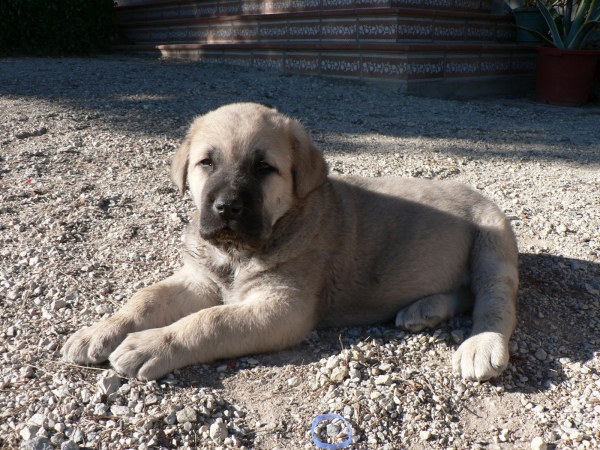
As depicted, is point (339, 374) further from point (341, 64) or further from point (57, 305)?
point (341, 64)

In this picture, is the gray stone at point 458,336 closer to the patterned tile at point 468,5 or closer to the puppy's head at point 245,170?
the puppy's head at point 245,170

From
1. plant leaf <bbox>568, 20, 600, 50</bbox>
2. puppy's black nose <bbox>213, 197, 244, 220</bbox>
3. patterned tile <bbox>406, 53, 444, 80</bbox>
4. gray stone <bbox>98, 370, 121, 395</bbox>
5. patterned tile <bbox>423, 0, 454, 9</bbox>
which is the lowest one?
A: gray stone <bbox>98, 370, 121, 395</bbox>

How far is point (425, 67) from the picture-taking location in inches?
362

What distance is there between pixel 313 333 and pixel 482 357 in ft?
3.03

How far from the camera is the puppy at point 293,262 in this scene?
9.10ft

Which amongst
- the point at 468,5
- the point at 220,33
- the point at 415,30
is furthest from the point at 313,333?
the point at 220,33

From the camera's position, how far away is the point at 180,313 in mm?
3182

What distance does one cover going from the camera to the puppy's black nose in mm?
2785

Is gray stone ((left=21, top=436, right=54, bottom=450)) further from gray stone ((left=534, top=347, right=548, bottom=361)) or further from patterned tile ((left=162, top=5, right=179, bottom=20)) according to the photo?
patterned tile ((left=162, top=5, right=179, bottom=20))

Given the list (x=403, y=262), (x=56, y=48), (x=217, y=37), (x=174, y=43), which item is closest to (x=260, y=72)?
(x=217, y=37)

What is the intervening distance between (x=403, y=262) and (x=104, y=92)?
6.49 m

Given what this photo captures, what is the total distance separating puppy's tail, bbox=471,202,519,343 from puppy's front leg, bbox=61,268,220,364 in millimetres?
1539

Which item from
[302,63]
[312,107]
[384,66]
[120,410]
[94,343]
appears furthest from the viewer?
[302,63]

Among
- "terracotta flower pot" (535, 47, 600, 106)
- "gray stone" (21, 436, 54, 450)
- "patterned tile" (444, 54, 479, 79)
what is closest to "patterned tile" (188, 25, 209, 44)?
"patterned tile" (444, 54, 479, 79)
